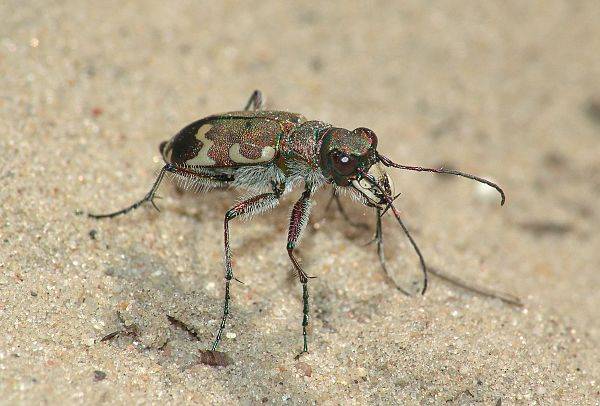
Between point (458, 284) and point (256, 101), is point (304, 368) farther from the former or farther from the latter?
point (256, 101)

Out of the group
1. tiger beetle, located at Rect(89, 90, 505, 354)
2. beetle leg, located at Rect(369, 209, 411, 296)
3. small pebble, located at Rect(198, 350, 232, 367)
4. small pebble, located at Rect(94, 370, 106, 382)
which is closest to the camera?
small pebble, located at Rect(94, 370, 106, 382)

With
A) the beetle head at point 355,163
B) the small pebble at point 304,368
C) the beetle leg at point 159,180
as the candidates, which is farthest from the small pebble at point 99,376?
the beetle head at point 355,163

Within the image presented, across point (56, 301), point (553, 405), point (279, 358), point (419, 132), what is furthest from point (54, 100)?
point (553, 405)

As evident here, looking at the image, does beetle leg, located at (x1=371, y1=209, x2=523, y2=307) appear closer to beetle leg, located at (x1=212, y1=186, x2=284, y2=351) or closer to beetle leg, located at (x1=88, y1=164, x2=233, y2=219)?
beetle leg, located at (x1=212, y1=186, x2=284, y2=351)

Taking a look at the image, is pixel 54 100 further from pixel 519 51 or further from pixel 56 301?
pixel 519 51

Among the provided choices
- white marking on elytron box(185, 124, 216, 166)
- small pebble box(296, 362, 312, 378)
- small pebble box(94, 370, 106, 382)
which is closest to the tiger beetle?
white marking on elytron box(185, 124, 216, 166)

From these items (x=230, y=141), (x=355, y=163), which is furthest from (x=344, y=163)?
(x=230, y=141)

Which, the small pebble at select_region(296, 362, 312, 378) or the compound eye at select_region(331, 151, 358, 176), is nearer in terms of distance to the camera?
the small pebble at select_region(296, 362, 312, 378)

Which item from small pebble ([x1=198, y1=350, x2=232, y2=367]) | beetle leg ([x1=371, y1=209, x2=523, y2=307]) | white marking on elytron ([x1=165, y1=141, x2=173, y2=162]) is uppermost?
white marking on elytron ([x1=165, y1=141, x2=173, y2=162])
